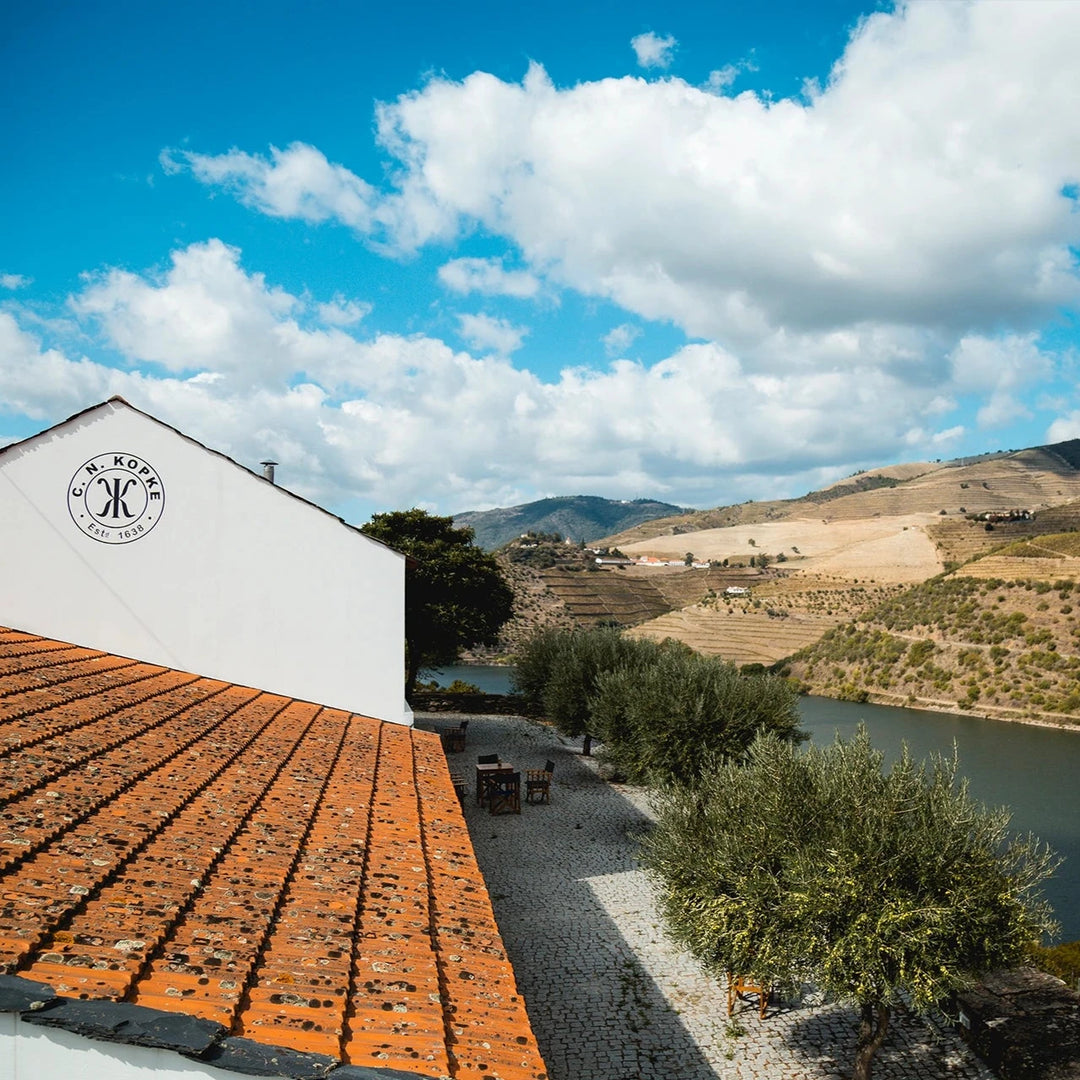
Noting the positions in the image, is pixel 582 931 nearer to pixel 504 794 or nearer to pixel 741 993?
pixel 741 993

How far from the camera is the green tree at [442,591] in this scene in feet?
104

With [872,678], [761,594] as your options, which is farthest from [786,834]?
[761,594]

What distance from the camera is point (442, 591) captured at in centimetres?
3203

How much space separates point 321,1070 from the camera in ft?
11.5

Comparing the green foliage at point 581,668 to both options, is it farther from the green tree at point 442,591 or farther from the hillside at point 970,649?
the hillside at point 970,649

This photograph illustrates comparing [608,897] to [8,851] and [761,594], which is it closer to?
[8,851]

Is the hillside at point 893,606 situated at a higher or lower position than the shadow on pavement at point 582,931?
higher

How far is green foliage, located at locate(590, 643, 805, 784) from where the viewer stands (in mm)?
18656

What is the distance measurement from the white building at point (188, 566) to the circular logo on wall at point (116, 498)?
0.05ft

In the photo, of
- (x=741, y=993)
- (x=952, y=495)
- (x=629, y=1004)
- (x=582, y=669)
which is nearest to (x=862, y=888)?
(x=741, y=993)

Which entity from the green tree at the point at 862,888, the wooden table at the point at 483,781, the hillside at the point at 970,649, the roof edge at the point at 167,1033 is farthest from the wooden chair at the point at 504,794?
the hillside at the point at 970,649

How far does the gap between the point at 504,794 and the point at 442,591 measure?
12959 millimetres

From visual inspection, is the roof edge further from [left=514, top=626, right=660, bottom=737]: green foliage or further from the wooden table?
[left=514, top=626, right=660, bottom=737]: green foliage

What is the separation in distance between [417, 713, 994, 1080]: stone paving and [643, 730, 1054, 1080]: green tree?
1057mm
